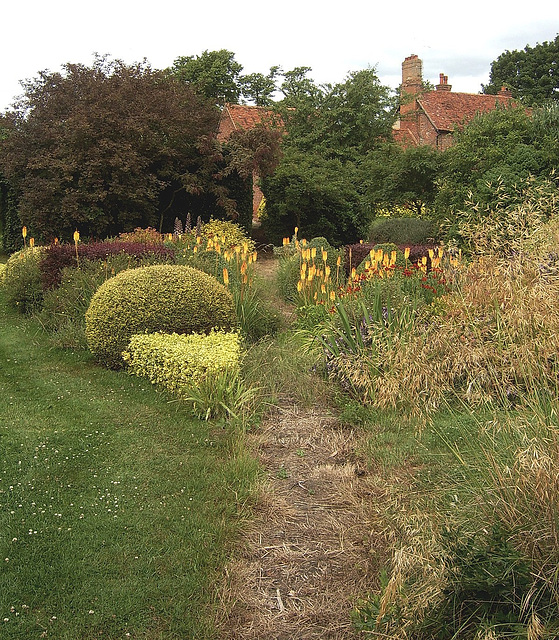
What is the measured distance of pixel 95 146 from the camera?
12.5m

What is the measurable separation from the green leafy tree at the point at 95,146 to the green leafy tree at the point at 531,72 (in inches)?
1258

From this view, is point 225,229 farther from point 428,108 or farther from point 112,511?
point 428,108

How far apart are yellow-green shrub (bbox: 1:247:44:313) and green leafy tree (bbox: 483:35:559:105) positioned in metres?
37.6

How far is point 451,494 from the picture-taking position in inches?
113

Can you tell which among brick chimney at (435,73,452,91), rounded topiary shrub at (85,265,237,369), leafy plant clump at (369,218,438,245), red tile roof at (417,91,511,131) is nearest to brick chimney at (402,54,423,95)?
red tile roof at (417,91,511,131)

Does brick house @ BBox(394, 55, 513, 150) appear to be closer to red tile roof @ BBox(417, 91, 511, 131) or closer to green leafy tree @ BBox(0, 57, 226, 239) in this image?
red tile roof @ BBox(417, 91, 511, 131)

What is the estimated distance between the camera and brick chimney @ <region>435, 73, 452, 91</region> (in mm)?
29422

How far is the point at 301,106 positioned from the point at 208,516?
2223cm

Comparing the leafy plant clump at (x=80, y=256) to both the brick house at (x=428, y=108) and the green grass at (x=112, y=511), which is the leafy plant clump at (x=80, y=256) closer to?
the green grass at (x=112, y=511)

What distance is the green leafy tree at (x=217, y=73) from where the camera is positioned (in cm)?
2853

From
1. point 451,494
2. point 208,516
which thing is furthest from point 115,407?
point 451,494

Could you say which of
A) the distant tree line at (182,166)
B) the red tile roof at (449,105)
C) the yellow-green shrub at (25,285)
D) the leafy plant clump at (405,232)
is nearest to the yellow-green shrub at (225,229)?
the distant tree line at (182,166)

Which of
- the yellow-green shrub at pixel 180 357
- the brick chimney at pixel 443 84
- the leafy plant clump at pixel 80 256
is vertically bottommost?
the yellow-green shrub at pixel 180 357

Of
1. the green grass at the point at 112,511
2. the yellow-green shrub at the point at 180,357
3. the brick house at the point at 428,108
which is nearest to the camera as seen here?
the green grass at the point at 112,511
